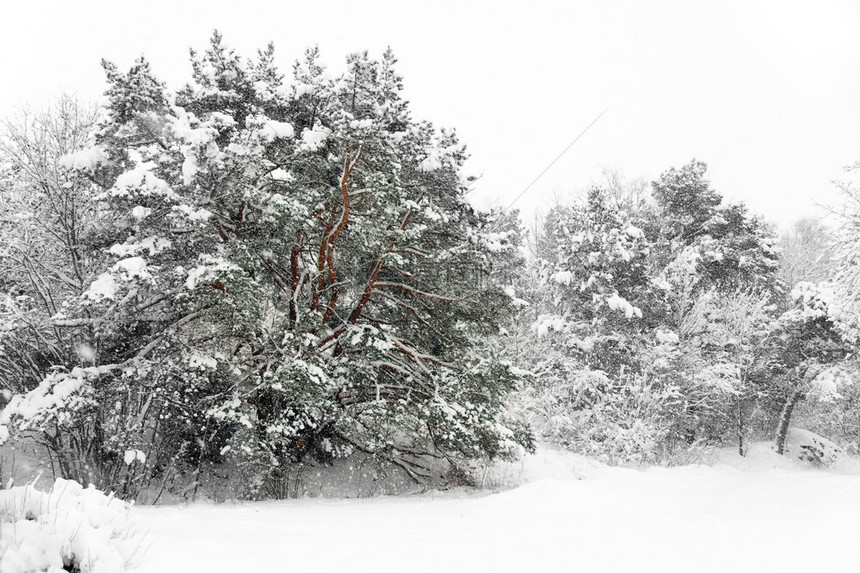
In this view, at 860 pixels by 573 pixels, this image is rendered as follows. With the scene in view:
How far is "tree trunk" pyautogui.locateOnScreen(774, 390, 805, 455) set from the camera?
23.8 m

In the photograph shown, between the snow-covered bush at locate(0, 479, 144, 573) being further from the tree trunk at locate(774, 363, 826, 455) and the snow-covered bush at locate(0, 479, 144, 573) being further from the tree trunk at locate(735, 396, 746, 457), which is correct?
the tree trunk at locate(774, 363, 826, 455)

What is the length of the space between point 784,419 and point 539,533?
81.3 feet

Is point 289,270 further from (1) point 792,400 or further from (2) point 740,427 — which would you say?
(1) point 792,400

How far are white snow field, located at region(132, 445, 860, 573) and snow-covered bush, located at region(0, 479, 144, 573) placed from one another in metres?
0.23

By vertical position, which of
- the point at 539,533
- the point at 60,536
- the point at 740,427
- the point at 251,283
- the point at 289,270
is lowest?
the point at 539,533

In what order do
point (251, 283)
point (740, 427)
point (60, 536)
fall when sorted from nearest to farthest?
point (60, 536) < point (251, 283) < point (740, 427)

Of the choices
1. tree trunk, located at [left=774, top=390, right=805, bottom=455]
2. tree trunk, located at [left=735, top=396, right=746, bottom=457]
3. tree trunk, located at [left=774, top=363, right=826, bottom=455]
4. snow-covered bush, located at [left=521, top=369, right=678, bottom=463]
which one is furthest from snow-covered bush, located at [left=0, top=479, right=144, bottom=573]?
tree trunk, located at [left=774, top=390, right=805, bottom=455]

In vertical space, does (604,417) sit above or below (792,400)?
below

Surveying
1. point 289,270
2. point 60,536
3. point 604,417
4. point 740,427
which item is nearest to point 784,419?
point 740,427

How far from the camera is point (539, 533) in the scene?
5.21 m

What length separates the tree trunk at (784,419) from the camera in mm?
23781

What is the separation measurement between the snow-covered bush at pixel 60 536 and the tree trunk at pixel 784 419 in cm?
2768

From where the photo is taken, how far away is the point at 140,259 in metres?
7.96

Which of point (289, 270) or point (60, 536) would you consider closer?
point (60, 536)
